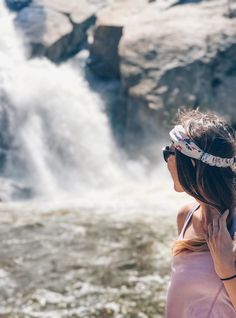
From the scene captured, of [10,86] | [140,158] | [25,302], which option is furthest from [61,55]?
[25,302]

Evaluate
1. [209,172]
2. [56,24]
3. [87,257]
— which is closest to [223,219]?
[209,172]

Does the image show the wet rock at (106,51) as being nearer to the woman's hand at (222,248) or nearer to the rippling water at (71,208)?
the rippling water at (71,208)

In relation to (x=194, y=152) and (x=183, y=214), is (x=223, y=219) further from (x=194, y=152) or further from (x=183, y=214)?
(x=183, y=214)

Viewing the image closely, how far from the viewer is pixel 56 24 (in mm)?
16453

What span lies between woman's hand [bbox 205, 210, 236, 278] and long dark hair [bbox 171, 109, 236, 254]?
0.27 ft

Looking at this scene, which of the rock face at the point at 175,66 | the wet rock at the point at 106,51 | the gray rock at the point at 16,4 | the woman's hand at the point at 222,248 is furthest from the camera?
the gray rock at the point at 16,4

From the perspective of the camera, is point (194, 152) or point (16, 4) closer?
point (194, 152)

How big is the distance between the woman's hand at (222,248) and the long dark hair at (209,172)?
8cm

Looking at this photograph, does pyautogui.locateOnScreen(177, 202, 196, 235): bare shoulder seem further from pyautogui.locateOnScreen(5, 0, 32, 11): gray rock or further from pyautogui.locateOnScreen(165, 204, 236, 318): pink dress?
pyautogui.locateOnScreen(5, 0, 32, 11): gray rock

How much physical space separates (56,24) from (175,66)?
437 cm

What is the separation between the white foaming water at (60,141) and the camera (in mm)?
12602

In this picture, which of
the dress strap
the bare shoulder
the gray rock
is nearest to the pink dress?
the dress strap

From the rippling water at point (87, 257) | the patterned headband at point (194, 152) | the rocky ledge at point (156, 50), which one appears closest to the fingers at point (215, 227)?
the patterned headband at point (194, 152)

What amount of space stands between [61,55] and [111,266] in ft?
31.8
